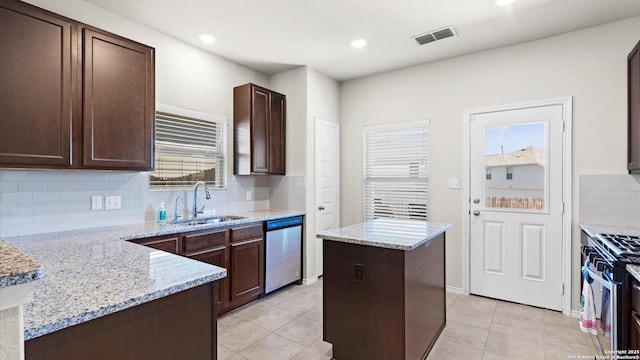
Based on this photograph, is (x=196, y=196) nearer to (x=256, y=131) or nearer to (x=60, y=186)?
(x=256, y=131)

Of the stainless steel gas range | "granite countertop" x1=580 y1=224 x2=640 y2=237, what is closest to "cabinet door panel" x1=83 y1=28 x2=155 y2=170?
the stainless steel gas range

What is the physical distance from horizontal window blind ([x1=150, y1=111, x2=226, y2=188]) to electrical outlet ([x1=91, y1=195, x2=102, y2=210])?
1.56 ft

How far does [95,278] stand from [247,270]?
2036 millimetres

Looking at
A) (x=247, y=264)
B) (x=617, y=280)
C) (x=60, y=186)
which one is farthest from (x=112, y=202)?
(x=617, y=280)

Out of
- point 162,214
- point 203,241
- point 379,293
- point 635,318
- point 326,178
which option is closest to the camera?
point 635,318

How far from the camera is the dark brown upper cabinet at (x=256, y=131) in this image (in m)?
3.75

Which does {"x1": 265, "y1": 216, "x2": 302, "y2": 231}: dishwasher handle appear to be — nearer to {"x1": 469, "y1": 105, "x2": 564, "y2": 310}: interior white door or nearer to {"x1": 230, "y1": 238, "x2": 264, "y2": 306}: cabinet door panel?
{"x1": 230, "y1": 238, "x2": 264, "y2": 306}: cabinet door panel

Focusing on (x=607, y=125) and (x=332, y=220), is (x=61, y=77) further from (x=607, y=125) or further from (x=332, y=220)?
(x=607, y=125)

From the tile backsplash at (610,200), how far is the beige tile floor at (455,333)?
1.00m

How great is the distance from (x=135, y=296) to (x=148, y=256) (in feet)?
2.03

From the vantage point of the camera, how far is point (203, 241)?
284 cm

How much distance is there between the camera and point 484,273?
3.56 m

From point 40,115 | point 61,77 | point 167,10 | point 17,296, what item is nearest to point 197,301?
point 17,296

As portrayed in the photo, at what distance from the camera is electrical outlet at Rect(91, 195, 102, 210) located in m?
2.68
